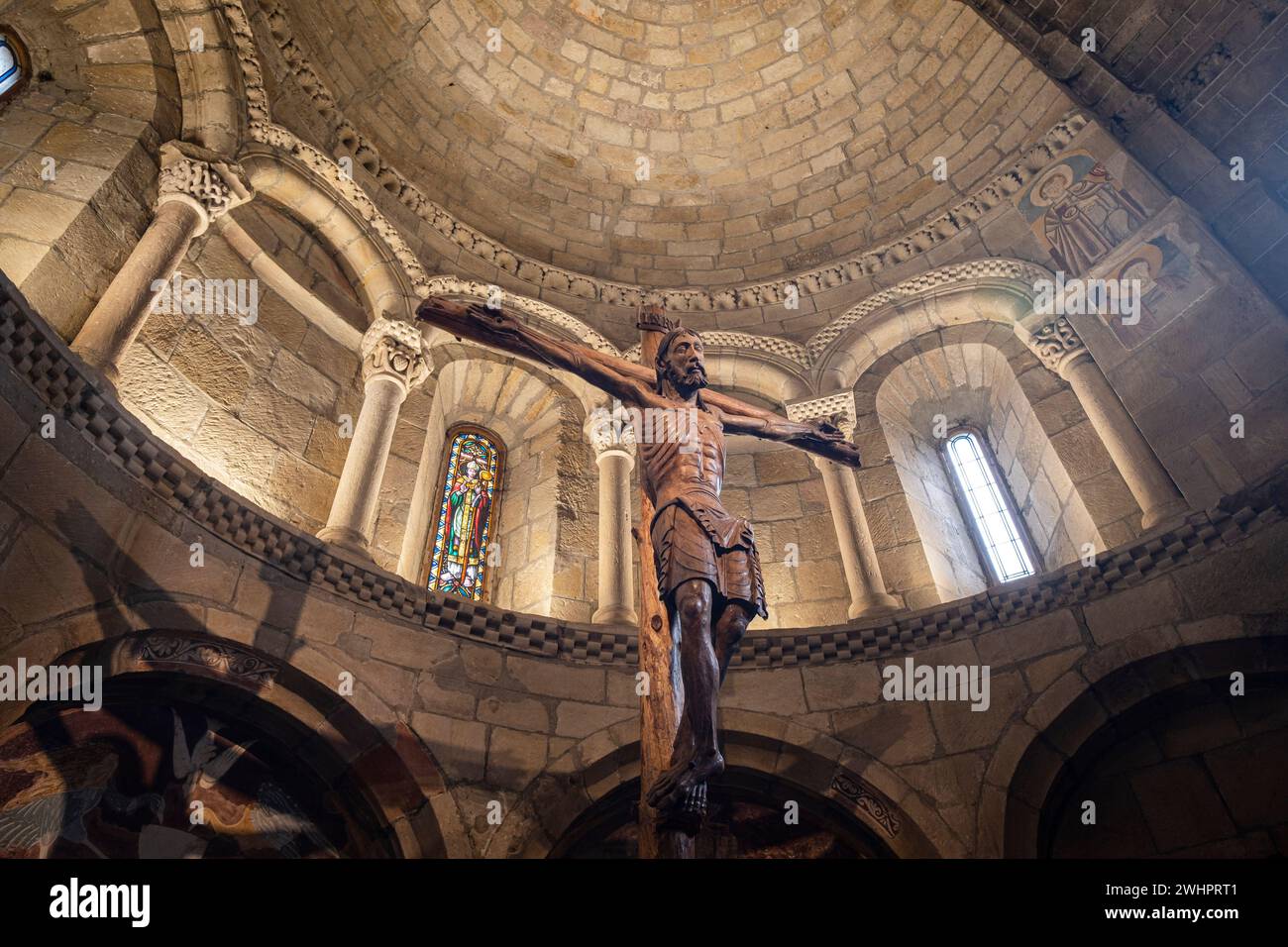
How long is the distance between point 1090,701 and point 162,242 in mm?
6968

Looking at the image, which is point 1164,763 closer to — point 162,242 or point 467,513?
point 467,513

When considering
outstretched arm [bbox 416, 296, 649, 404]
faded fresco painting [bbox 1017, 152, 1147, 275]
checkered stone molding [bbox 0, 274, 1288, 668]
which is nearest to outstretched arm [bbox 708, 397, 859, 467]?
outstretched arm [bbox 416, 296, 649, 404]

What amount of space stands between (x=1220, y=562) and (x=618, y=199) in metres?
7.68

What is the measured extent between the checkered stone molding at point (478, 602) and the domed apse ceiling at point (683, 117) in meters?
4.99

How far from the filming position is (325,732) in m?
4.99

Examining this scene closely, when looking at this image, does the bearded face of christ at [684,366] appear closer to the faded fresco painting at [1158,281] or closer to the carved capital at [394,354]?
the carved capital at [394,354]

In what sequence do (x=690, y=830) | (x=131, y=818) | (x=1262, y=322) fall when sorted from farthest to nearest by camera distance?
1. (x=1262, y=322)
2. (x=131, y=818)
3. (x=690, y=830)

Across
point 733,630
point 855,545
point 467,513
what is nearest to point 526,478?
A: point 467,513

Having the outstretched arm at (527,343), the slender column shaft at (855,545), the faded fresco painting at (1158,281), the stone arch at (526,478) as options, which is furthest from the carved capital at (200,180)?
the faded fresco painting at (1158,281)
